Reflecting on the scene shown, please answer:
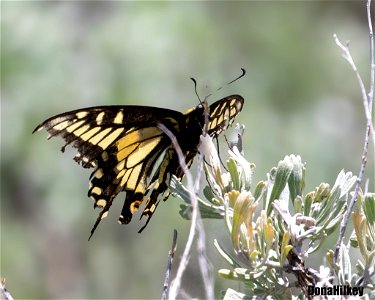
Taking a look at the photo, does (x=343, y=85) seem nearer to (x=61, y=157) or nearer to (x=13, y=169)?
(x=61, y=157)

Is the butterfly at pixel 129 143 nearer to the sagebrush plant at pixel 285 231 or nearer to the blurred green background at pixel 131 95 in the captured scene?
the sagebrush plant at pixel 285 231

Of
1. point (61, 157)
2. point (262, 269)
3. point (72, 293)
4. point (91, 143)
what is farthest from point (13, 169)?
point (262, 269)

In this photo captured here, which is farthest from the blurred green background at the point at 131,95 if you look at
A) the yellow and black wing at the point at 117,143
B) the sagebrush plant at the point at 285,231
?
the sagebrush plant at the point at 285,231

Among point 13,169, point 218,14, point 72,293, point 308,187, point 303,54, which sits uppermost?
point 218,14

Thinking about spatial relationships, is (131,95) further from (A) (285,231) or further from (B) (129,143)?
(A) (285,231)

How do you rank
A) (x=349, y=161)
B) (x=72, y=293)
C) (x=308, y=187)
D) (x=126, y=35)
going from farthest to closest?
(x=72, y=293)
(x=126, y=35)
(x=349, y=161)
(x=308, y=187)

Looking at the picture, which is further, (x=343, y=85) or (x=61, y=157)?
(x=343, y=85)

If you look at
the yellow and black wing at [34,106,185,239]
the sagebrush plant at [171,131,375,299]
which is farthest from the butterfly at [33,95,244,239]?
the sagebrush plant at [171,131,375,299]
